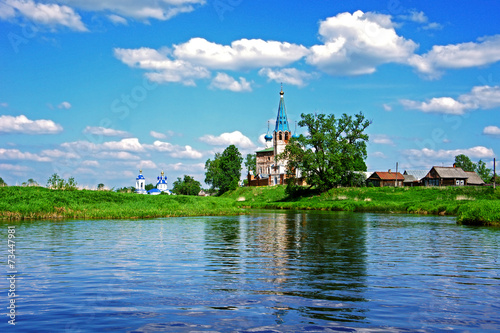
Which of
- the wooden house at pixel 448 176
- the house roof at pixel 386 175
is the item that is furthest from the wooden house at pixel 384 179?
the wooden house at pixel 448 176

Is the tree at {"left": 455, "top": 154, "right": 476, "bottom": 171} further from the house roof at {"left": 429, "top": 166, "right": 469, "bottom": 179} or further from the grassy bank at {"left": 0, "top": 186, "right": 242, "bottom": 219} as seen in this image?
the grassy bank at {"left": 0, "top": 186, "right": 242, "bottom": 219}

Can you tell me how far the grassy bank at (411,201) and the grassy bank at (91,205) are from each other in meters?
21.5

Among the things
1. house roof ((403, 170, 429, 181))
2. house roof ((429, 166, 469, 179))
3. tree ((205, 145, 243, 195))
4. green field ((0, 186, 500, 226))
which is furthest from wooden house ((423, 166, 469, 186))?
tree ((205, 145, 243, 195))

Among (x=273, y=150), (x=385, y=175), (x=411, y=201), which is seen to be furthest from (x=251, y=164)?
(x=411, y=201)

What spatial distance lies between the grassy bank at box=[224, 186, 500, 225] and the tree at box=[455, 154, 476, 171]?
84325mm

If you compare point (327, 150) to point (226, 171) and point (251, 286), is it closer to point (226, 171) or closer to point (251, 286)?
point (226, 171)

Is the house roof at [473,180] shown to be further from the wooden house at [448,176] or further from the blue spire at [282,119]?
the blue spire at [282,119]

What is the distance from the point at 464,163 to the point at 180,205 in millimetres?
134501

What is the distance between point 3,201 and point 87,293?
31.1 meters

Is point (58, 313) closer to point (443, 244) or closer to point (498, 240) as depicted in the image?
point (443, 244)

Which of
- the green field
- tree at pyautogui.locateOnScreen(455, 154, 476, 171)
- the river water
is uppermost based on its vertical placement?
tree at pyautogui.locateOnScreen(455, 154, 476, 171)

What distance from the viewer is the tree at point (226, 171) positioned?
12704 cm

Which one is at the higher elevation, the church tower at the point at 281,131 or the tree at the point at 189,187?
the church tower at the point at 281,131

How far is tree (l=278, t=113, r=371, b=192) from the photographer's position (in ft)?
278
